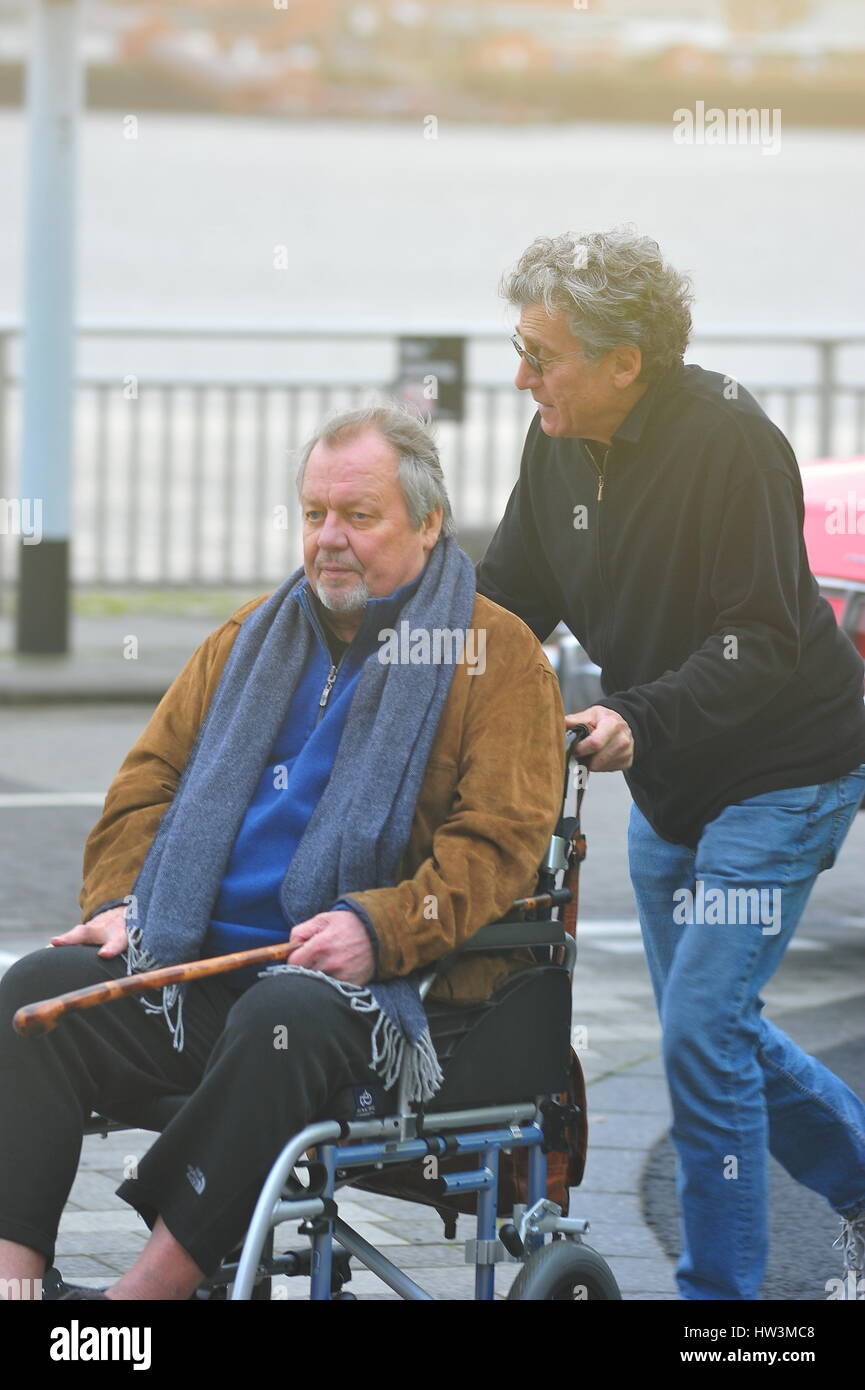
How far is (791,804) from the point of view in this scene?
387cm

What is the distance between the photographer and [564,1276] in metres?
3.66

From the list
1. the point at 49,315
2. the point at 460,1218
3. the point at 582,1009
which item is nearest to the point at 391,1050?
the point at 460,1218

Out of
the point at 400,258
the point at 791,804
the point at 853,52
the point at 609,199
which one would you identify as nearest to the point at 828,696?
the point at 791,804

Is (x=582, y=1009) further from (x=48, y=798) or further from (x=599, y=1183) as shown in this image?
(x=48, y=798)

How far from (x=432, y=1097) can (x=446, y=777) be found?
0.47 m

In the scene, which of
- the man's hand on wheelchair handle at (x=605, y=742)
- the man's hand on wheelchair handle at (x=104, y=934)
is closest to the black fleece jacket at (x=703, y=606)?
the man's hand on wheelchair handle at (x=605, y=742)

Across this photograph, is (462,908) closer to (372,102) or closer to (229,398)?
(229,398)

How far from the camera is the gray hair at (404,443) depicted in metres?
3.71

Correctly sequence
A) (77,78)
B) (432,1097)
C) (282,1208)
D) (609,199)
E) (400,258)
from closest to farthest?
(282,1208)
(432,1097)
(77,78)
(400,258)
(609,199)

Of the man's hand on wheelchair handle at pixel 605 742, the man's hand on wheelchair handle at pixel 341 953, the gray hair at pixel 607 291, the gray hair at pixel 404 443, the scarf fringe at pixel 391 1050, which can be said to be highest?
the gray hair at pixel 607 291

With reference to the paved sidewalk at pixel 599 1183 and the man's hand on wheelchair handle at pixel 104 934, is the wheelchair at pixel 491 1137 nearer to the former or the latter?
the man's hand on wheelchair handle at pixel 104 934

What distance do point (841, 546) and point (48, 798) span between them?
3.78 m

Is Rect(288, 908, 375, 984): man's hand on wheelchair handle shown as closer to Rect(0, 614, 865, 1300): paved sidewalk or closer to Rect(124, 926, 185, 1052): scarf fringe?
Rect(124, 926, 185, 1052): scarf fringe

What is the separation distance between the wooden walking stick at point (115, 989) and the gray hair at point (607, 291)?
3.64ft
